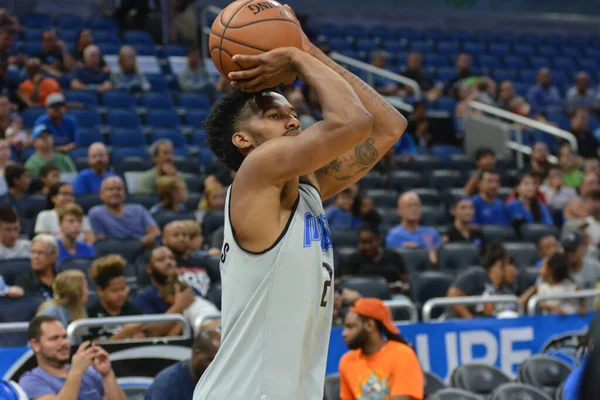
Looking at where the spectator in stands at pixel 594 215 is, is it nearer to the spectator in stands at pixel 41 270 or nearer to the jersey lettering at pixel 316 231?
the spectator in stands at pixel 41 270

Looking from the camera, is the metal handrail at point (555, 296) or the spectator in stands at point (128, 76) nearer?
the metal handrail at point (555, 296)

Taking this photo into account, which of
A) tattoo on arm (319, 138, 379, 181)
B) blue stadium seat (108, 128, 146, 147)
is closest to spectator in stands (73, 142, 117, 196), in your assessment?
blue stadium seat (108, 128, 146, 147)

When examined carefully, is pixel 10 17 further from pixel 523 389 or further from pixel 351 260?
pixel 523 389

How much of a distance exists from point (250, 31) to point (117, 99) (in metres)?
8.87

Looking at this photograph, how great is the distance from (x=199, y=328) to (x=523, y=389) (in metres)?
2.18

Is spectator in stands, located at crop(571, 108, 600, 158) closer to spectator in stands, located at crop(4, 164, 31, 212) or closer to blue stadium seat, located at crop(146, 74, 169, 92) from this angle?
blue stadium seat, located at crop(146, 74, 169, 92)

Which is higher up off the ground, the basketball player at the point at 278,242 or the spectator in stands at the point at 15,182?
the basketball player at the point at 278,242

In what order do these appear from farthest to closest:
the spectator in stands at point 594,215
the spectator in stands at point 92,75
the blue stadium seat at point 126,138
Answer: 1. the spectator in stands at point 92,75
2. the blue stadium seat at point 126,138
3. the spectator in stands at point 594,215

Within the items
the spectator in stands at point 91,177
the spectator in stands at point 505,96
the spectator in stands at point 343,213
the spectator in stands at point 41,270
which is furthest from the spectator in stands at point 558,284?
the spectator in stands at point 505,96

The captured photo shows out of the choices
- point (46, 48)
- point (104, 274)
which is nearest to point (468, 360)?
point (104, 274)

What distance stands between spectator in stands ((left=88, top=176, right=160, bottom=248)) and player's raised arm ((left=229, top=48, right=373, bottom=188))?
5.23m

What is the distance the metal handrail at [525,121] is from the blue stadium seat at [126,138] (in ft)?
17.0

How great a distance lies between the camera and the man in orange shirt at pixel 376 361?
590cm

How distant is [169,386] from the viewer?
520 centimetres
